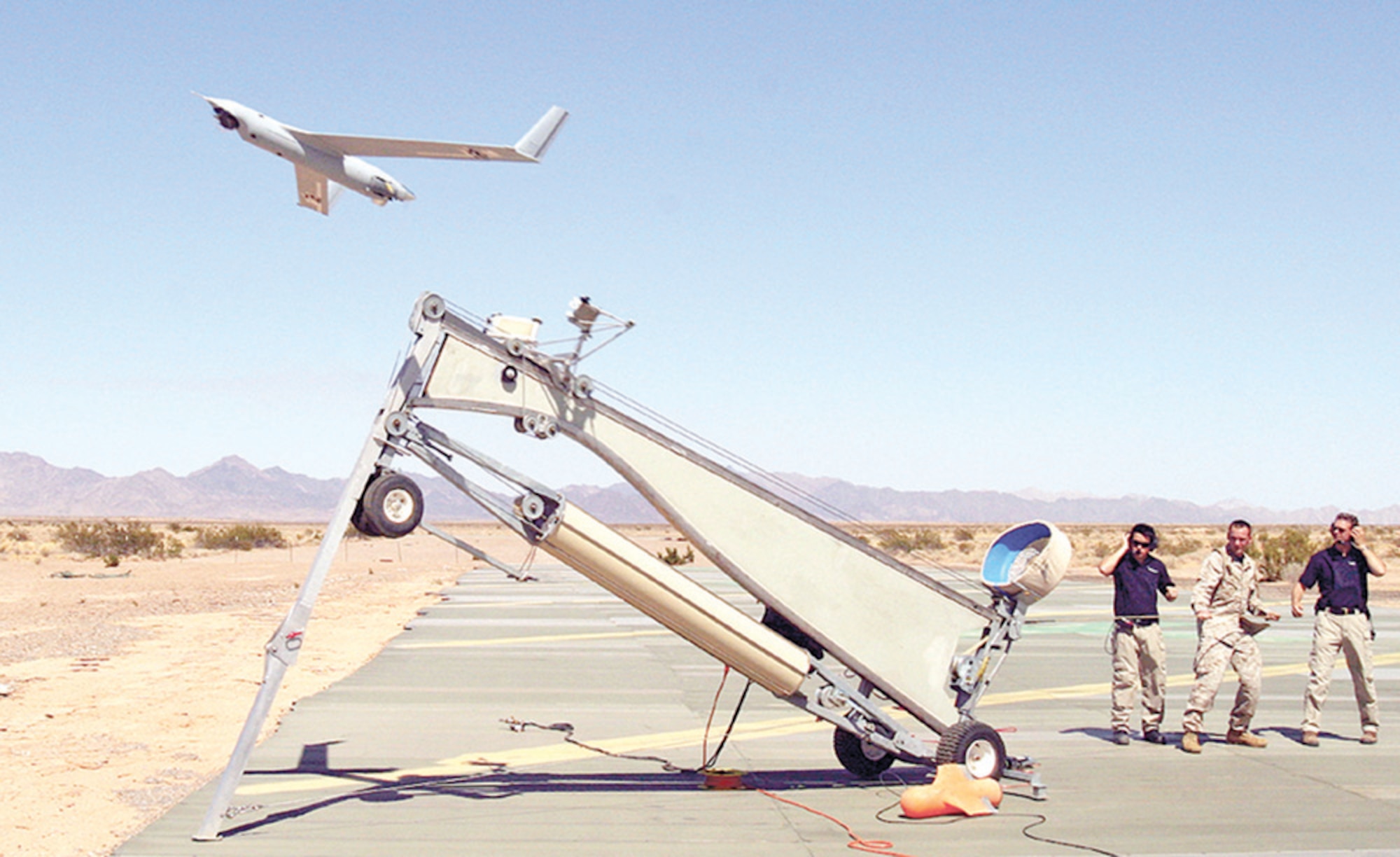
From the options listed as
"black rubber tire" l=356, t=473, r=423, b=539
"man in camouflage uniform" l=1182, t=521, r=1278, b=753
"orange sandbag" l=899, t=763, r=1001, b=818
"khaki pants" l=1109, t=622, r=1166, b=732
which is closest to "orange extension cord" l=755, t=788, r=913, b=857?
"orange sandbag" l=899, t=763, r=1001, b=818

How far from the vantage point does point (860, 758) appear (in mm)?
9867

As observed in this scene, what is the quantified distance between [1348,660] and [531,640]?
42.7 ft

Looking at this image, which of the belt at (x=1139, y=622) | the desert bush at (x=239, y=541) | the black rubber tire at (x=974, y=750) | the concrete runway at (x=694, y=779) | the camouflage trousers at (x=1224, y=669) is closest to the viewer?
the concrete runway at (x=694, y=779)

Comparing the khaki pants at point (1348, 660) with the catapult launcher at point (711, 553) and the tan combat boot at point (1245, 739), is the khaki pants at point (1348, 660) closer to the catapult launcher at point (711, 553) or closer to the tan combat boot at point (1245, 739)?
the tan combat boot at point (1245, 739)

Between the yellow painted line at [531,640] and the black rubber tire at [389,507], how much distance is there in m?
11.6

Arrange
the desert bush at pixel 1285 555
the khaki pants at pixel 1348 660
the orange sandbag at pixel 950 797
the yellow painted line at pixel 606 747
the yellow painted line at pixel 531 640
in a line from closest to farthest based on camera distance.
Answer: the orange sandbag at pixel 950 797, the yellow painted line at pixel 606 747, the khaki pants at pixel 1348 660, the yellow painted line at pixel 531 640, the desert bush at pixel 1285 555

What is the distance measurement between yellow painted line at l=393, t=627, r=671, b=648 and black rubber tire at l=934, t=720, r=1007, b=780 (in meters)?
11.8

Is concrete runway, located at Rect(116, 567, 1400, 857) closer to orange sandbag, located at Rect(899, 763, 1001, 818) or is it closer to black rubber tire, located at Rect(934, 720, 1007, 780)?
orange sandbag, located at Rect(899, 763, 1001, 818)

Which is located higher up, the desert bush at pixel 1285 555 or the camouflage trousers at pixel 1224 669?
the desert bush at pixel 1285 555

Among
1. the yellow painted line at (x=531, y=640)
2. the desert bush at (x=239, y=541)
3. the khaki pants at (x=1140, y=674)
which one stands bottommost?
the desert bush at (x=239, y=541)

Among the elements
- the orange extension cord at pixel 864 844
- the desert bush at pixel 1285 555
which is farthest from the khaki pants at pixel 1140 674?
the desert bush at pixel 1285 555

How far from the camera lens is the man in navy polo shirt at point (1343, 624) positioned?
458 inches

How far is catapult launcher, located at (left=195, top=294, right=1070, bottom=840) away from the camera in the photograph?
8539 millimetres

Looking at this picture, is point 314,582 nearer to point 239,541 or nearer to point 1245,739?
point 1245,739
